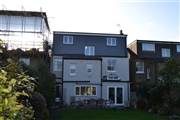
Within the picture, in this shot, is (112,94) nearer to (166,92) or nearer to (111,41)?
(111,41)

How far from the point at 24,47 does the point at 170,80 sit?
17.3m

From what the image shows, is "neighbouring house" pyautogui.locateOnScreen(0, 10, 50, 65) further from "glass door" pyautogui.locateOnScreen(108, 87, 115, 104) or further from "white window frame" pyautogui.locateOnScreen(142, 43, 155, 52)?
"white window frame" pyautogui.locateOnScreen(142, 43, 155, 52)

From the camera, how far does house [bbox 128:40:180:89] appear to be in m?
49.4

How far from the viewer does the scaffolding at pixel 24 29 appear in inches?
1718

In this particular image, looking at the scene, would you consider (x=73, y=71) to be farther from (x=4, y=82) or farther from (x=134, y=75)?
(x=4, y=82)

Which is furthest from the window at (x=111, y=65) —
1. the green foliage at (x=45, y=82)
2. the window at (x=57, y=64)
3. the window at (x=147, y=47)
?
the green foliage at (x=45, y=82)

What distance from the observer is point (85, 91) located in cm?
4447

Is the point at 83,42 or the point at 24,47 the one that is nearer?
the point at 24,47

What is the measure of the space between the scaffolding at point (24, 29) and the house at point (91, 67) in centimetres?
299

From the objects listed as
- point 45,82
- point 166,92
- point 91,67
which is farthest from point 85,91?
point 45,82

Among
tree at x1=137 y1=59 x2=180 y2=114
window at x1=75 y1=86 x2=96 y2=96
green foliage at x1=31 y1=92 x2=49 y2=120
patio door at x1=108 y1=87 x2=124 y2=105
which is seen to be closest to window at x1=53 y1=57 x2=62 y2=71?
window at x1=75 y1=86 x2=96 y2=96

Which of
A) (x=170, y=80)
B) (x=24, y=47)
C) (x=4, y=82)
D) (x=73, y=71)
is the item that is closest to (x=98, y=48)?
(x=73, y=71)

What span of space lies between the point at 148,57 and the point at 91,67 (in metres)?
9.33

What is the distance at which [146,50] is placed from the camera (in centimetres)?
5100
